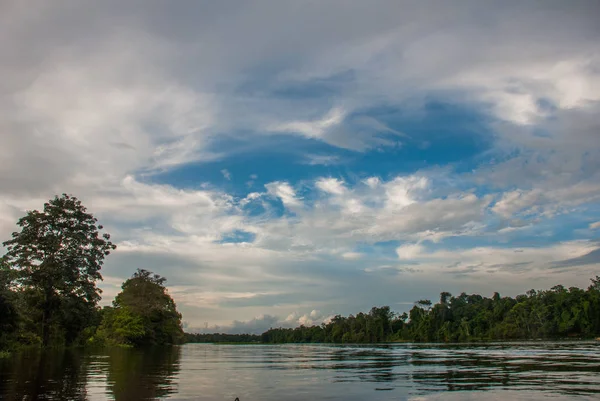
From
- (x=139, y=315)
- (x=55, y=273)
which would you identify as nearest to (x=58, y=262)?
(x=55, y=273)

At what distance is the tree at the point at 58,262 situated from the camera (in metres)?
54.6

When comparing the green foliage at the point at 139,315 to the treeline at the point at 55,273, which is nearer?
the treeline at the point at 55,273

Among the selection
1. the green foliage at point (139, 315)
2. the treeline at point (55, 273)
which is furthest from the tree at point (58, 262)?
the green foliage at point (139, 315)

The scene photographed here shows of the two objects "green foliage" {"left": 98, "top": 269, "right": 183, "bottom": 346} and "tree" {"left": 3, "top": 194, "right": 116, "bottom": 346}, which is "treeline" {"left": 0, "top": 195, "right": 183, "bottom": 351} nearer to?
"tree" {"left": 3, "top": 194, "right": 116, "bottom": 346}

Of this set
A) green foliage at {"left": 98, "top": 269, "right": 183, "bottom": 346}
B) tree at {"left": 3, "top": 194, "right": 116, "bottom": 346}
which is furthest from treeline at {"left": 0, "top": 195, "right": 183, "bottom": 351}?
green foliage at {"left": 98, "top": 269, "right": 183, "bottom": 346}

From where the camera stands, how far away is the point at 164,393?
18312 mm

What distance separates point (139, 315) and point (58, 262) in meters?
54.6

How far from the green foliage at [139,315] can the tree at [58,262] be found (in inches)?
1631

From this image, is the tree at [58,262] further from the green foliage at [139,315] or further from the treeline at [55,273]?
the green foliage at [139,315]

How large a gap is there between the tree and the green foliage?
41430 millimetres

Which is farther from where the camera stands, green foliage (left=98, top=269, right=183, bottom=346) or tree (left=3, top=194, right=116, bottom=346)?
green foliage (left=98, top=269, right=183, bottom=346)

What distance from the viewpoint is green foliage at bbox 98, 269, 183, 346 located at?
327 feet

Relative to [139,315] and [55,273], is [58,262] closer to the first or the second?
[55,273]

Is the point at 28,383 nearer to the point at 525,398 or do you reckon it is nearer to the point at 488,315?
the point at 525,398
